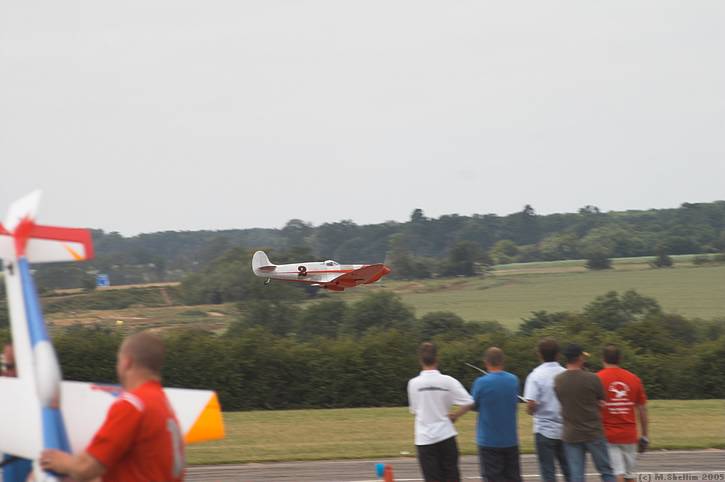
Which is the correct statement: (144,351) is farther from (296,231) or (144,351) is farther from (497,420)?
(296,231)

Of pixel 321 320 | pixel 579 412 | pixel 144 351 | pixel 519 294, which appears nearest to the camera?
pixel 144 351

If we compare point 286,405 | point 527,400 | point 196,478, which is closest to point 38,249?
point 527,400

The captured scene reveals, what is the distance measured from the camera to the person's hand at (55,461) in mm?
4188

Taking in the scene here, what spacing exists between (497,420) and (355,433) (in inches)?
536

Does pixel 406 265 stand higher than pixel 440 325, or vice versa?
pixel 406 265

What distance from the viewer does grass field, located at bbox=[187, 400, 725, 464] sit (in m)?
18.6

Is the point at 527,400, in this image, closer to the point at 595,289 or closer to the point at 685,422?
the point at 685,422

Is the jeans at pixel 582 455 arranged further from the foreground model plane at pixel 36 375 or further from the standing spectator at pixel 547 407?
the foreground model plane at pixel 36 375

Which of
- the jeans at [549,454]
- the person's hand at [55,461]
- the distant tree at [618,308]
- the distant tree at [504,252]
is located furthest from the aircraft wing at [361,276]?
the distant tree at [504,252]

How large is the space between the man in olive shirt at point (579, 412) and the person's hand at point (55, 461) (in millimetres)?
6276

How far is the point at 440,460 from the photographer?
954 cm

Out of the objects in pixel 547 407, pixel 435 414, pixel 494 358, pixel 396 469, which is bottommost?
pixel 396 469

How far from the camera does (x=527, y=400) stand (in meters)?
10.1

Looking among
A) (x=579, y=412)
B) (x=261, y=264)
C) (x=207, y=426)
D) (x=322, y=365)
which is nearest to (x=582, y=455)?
(x=579, y=412)
